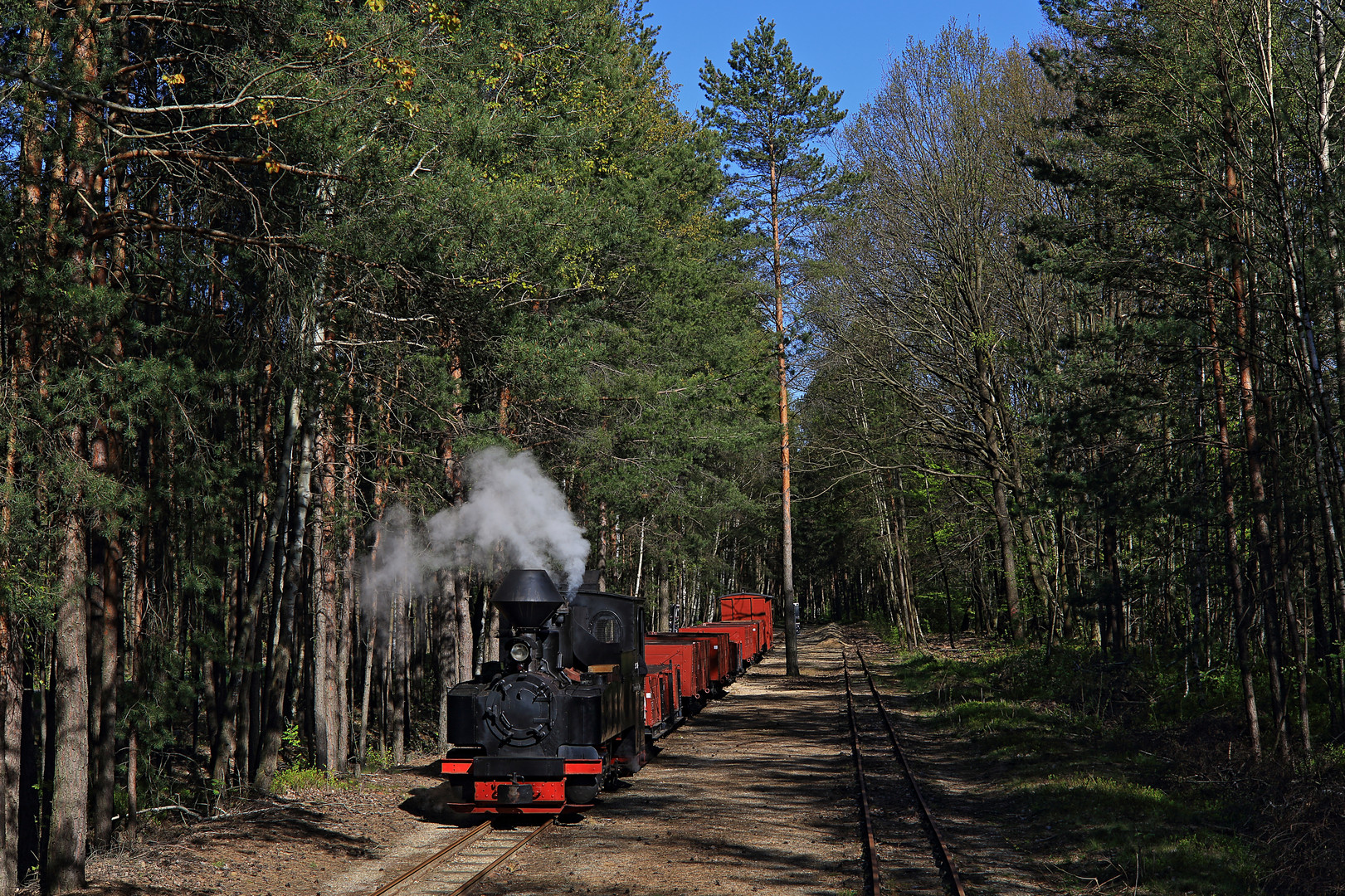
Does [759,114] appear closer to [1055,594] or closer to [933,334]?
[933,334]

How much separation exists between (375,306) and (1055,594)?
853 inches

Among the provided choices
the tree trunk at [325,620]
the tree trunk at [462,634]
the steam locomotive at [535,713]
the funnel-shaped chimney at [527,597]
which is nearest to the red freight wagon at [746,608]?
the tree trunk at [462,634]

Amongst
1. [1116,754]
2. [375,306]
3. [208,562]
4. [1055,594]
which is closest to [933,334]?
[1055,594]

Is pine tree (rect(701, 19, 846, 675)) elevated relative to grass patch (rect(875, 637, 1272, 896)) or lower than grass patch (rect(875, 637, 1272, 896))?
elevated

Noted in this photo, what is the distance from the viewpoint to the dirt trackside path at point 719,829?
9062mm

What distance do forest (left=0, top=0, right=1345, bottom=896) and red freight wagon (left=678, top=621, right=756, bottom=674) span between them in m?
3.80

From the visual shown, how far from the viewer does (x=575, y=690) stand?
11.7 meters

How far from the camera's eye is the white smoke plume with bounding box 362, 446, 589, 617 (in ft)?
47.6

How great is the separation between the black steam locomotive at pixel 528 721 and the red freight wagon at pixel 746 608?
25209mm

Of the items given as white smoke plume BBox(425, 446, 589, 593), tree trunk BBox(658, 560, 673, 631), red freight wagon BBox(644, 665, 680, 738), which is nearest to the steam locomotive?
white smoke plume BBox(425, 446, 589, 593)

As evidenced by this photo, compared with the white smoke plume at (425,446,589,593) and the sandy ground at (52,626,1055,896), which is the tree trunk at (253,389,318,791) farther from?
the white smoke plume at (425,446,589,593)

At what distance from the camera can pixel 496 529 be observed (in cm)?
1570

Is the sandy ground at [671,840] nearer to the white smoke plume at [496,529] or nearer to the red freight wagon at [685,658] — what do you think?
the red freight wagon at [685,658]

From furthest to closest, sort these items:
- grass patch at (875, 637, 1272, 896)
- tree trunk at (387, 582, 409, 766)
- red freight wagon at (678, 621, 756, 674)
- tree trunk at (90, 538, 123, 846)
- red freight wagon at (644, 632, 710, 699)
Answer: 1. red freight wagon at (678, 621, 756, 674)
2. red freight wagon at (644, 632, 710, 699)
3. tree trunk at (387, 582, 409, 766)
4. tree trunk at (90, 538, 123, 846)
5. grass patch at (875, 637, 1272, 896)
